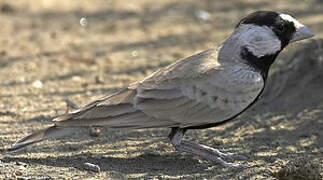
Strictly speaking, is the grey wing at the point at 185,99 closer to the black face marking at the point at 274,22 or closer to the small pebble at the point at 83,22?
the black face marking at the point at 274,22

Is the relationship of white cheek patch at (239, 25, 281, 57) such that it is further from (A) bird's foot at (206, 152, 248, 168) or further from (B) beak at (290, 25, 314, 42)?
(A) bird's foot at (206, 152, 248, 168)

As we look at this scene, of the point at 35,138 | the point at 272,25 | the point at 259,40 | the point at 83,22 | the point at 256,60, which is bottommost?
the point at 35,138

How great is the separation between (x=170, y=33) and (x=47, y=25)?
190cm

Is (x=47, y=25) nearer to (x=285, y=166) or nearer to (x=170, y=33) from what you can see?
(x=170, y=33)

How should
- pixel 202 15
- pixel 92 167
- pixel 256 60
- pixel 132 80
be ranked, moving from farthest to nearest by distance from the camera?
1. pixel 202 15
2. pixel 132 80
3. pixel 256 60
4. pixel 92 167

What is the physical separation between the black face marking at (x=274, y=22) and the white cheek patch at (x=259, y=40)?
0.04 m

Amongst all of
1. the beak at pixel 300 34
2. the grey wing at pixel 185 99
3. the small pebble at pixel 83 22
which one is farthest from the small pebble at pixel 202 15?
the grey wing at pixel 185 99

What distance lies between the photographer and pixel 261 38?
620 centimetres

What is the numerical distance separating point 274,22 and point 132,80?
2795mm

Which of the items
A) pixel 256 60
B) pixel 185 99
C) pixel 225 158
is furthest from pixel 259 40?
pixel 225 158

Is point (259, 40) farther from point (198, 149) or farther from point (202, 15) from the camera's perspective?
point (202, 15)

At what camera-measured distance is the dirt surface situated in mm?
5895

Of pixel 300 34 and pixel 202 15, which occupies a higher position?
pixel 202 15

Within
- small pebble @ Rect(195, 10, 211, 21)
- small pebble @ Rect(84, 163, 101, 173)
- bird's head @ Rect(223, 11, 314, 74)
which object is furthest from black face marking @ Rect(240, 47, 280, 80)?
small pebble @ Rect(195, 10, 211, 21)
